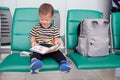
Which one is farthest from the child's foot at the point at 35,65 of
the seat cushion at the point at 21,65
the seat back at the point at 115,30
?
the seat back at the point at 115,30

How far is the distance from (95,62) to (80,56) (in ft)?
0.77

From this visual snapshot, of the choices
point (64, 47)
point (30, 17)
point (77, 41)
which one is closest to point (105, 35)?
point (77, 41)

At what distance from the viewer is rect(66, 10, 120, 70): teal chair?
1.82 m

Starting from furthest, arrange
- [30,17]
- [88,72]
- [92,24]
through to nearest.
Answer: [88,72] → [30,17] → [92,24]

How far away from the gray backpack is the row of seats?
2.6 inches

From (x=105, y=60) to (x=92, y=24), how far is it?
37 cm

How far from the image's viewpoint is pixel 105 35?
6.90ft

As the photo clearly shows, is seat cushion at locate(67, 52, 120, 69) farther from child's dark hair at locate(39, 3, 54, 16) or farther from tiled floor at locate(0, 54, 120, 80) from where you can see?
tiled floor at locate(0, 54, 120, 80)

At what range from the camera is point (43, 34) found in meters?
2.11

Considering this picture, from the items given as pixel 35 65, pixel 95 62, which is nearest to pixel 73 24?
pixel 95 62

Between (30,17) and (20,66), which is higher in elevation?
(30,17)

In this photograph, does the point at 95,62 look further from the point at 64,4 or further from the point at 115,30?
the point at 64,4

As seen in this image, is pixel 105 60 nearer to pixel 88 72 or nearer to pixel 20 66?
pixel 20 66

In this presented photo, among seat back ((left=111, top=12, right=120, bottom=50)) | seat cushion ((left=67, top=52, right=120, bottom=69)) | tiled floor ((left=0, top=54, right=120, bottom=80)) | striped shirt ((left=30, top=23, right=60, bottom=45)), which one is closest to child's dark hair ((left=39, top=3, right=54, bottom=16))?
striped shirt ((left=30, top=23, right=60, bottom=45))
